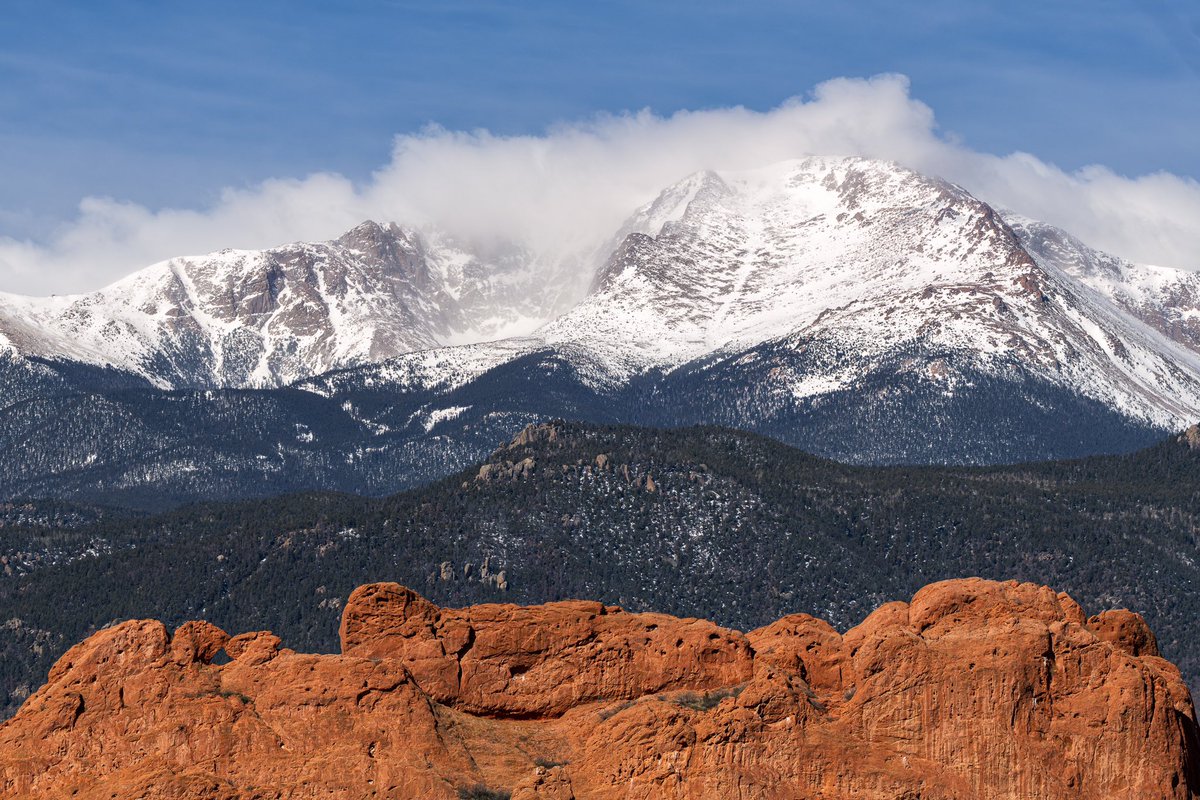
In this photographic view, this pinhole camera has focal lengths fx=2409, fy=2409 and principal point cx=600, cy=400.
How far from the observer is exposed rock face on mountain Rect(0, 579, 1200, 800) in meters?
92.9

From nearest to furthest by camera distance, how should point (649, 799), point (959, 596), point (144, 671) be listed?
point (649, 799) < point (144, 671) < point (959, 596)

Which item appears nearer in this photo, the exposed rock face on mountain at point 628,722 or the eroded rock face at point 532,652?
the exposed rock face on mountain at point 628,722

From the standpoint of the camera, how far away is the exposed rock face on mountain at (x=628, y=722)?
92938 millimetres

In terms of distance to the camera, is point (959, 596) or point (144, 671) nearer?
point (144, 671)

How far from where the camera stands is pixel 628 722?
9506 centimetres

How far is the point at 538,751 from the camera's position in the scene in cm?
9869

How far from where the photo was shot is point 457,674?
103 m

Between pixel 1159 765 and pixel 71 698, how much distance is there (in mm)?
43479

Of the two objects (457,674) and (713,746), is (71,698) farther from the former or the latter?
(713,746)

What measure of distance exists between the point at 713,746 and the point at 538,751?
9316mm

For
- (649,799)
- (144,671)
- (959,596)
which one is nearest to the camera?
(649,799)

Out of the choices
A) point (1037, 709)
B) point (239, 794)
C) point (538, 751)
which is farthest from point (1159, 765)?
point (239, 794)

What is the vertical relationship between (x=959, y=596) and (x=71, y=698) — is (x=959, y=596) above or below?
above

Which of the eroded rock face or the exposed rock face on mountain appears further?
the eroded rock face
